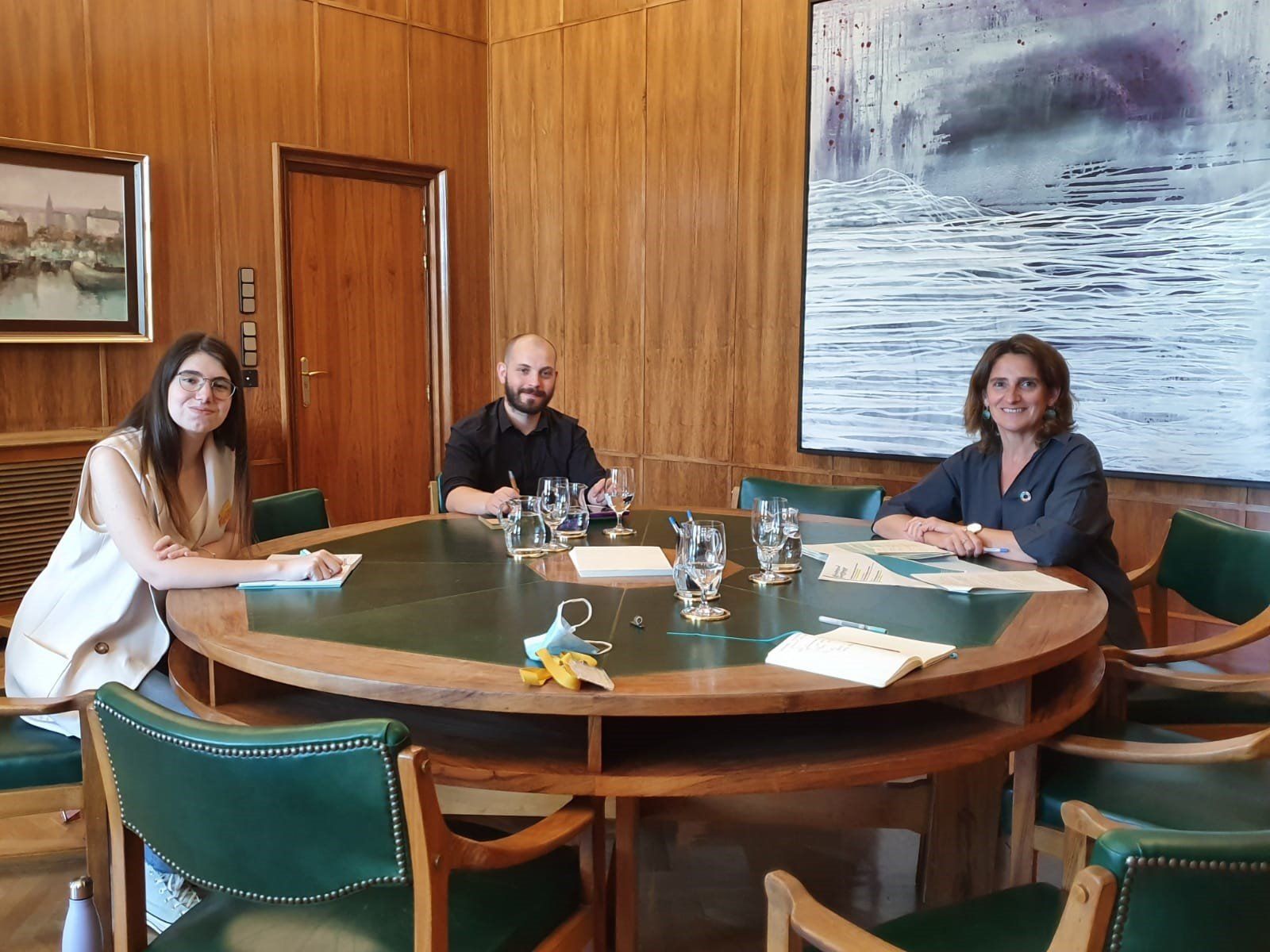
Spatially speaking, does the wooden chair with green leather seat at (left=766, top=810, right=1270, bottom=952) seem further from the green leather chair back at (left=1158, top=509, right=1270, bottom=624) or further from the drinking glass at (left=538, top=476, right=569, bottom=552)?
the green leather chair back at (left=1158, top=509, right=1270, bottom=624)

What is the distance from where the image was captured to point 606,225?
5.80 m

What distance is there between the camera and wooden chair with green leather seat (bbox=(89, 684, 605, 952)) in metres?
1.26

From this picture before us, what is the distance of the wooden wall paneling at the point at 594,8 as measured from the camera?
18.4ft

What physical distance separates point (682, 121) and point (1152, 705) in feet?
12.9

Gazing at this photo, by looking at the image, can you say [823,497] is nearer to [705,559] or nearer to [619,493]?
[619,493]

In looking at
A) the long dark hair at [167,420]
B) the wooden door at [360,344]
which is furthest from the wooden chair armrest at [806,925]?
the wooden door at [360,344]

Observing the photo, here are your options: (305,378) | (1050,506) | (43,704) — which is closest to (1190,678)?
(1050,506)

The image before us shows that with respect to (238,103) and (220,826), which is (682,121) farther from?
(220,826)

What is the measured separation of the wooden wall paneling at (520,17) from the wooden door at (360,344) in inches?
41.7

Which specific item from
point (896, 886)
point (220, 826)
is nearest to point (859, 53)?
point (896, 886)

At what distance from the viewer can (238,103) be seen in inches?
207

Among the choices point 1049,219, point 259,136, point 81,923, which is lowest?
point 81,923

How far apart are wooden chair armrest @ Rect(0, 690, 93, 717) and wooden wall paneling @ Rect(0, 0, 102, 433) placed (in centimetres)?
310

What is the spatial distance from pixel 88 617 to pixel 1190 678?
237cm
